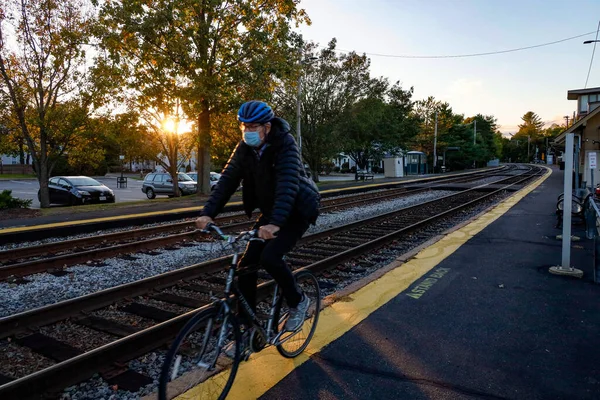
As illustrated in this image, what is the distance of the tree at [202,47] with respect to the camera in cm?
1738

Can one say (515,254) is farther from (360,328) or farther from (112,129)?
(112,129)

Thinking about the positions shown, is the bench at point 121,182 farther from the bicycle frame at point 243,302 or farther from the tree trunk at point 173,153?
the bicycle frame at point 243,302

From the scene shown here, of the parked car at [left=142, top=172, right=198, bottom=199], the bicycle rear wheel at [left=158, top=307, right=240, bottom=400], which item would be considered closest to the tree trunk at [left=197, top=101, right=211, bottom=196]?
the parked car at [left=142, top=172, right=198, bottom=199]

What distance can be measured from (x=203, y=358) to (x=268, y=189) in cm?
121

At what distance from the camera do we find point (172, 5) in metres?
17.2

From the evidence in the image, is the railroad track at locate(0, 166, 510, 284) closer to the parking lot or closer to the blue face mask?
the blue face mask

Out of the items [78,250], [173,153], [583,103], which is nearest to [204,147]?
[173,153]

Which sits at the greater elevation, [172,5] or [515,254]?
[172,5]

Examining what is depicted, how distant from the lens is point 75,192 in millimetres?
19031

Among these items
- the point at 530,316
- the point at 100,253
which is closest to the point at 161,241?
the point at 100,253

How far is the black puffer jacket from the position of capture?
2883mm

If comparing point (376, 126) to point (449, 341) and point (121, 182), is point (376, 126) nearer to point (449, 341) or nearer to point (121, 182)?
point (121, 182)

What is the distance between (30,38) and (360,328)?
1768 cm

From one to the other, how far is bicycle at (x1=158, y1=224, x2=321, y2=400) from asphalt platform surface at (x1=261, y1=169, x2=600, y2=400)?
0.33 metres
